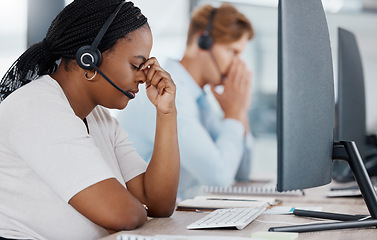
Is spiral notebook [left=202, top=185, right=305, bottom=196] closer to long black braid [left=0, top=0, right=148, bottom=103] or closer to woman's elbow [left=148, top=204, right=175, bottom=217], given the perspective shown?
woman's elbow [left=148, top=204, right=175, bottom=217]

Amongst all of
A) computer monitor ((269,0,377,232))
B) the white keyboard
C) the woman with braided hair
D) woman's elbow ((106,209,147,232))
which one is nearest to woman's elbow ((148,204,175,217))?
the woman with braided hair

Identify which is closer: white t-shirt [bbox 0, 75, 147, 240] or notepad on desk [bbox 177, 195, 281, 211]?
white t-shirt [bbox 0, 75, 147, 240]

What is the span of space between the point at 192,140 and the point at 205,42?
26.7 inches

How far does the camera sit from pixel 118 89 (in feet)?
3.98

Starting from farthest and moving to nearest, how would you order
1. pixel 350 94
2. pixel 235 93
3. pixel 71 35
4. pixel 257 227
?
pixel 235 93, pixel 350 94, pixel 71 35, pixel 257 227

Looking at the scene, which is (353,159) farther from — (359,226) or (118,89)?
(118,89)

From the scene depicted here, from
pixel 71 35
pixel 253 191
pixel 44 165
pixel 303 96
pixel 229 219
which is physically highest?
pixel 71 35

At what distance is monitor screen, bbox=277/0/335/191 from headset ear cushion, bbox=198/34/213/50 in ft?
5.39

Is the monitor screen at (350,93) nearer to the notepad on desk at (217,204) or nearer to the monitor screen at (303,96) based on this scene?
the notepad on desk at (217,204)

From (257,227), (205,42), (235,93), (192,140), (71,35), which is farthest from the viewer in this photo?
(235,93)

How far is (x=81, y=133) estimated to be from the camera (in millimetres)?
1026

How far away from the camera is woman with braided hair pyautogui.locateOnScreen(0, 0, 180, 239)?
0.99 m

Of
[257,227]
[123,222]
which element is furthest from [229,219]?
[123,222]

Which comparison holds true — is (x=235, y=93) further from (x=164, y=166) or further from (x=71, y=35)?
(x=71, y=35)
